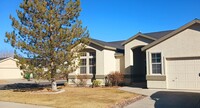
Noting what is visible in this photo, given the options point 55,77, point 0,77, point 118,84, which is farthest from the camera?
point 0,77

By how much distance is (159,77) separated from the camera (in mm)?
17516

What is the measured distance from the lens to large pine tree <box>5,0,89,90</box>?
55.5 ft

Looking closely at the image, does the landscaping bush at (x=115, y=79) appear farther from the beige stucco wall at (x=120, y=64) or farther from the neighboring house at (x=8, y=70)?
the neighboring house at (x=8, y=70)

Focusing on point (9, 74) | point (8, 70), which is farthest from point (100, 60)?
point (8, 70)

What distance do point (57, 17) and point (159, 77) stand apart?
30.6ft

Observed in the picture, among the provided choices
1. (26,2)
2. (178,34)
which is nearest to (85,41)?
(26,2)

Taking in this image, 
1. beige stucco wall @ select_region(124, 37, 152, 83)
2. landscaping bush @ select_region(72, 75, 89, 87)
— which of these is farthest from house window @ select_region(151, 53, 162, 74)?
landscaping bush @ select_region(72, 75, 89, 87)

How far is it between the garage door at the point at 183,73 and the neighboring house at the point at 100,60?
655cm

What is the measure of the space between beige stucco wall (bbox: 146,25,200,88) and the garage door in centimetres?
41

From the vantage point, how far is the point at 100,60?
22.0 m

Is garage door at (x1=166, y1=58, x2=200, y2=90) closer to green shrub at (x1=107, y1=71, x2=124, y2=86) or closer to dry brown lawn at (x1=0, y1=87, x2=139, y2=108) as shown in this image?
dry brown lawn at (x1=0, y1=87, x2=139, y2=108)

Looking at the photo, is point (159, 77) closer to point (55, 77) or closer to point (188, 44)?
→ point (188, 44)

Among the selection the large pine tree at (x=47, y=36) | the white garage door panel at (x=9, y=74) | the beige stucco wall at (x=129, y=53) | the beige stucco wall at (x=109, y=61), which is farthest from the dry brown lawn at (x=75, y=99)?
the white garage door panel at (x=9, y=74)

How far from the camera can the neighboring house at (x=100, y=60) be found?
21.9 meters
